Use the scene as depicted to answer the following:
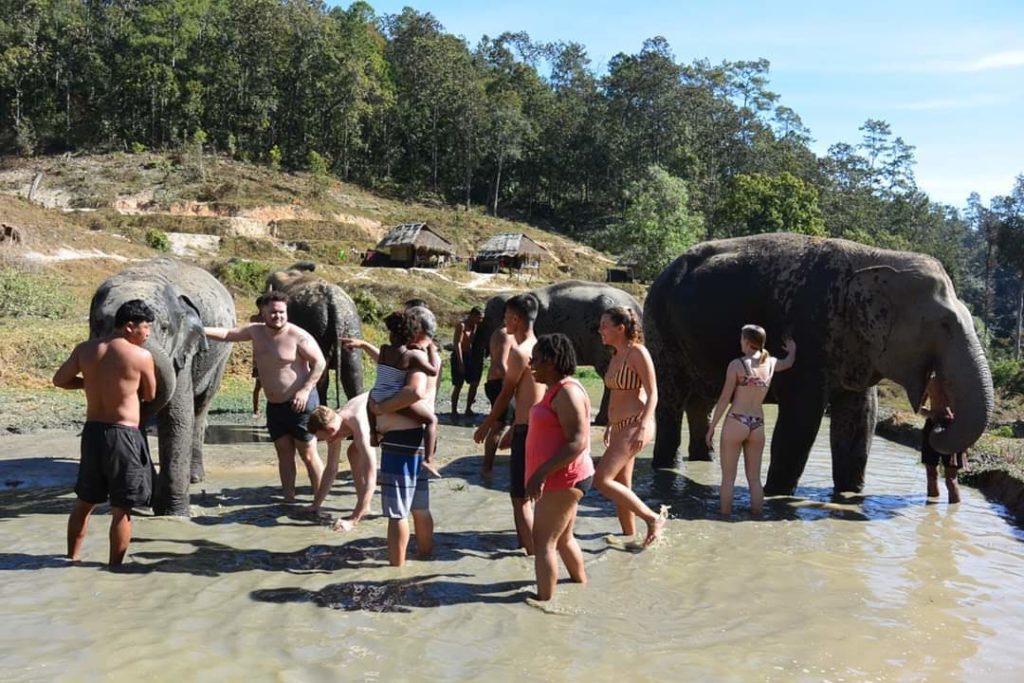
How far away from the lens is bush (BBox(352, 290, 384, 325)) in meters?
30.0

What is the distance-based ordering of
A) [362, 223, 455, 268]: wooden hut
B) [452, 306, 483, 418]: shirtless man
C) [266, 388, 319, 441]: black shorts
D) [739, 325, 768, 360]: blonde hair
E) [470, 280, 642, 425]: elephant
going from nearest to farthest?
1. [266, 388, 319, 441]: black shorts
2. [739, 325, 768, 360]: blonde hair
3. [470, 280, 642, 425]: elephant
4. [452, 306, 483, 418]: shirtless man
5. [362, 223, 455, 268]: wooden hut

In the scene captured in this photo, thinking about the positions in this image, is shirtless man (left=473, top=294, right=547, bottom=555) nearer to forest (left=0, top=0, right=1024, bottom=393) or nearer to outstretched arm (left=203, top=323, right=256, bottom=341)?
outstretched arm (left=203, top=323, right=256, bottom=341)

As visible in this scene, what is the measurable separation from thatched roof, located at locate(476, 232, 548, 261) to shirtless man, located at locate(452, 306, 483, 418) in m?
38.2

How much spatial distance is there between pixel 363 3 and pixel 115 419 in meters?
119

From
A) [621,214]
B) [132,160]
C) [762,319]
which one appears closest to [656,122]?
[621,214]

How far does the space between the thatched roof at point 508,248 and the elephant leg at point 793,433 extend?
45.1 m

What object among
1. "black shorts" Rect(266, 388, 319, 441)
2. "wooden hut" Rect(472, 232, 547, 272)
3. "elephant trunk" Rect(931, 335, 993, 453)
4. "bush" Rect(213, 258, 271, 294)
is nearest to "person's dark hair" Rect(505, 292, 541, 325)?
"black shorts" Rect(266, 388, 319, 441)

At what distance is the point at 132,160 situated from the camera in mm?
66438

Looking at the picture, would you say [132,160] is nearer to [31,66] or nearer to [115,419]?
[31,66]

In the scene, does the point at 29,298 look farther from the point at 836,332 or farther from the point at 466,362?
the point at 836,332

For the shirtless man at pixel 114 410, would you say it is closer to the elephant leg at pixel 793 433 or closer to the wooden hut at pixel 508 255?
the elephant leg at pixel 793 433

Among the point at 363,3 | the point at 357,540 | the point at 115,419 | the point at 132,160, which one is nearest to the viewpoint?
the point at 115,419

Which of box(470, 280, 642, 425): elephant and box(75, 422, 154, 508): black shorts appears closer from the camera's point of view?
box(75, 422, 154, 508): black shorts

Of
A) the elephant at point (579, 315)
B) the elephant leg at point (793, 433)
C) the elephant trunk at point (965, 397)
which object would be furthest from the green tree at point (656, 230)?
the elephant trunk at point (965, 397)
